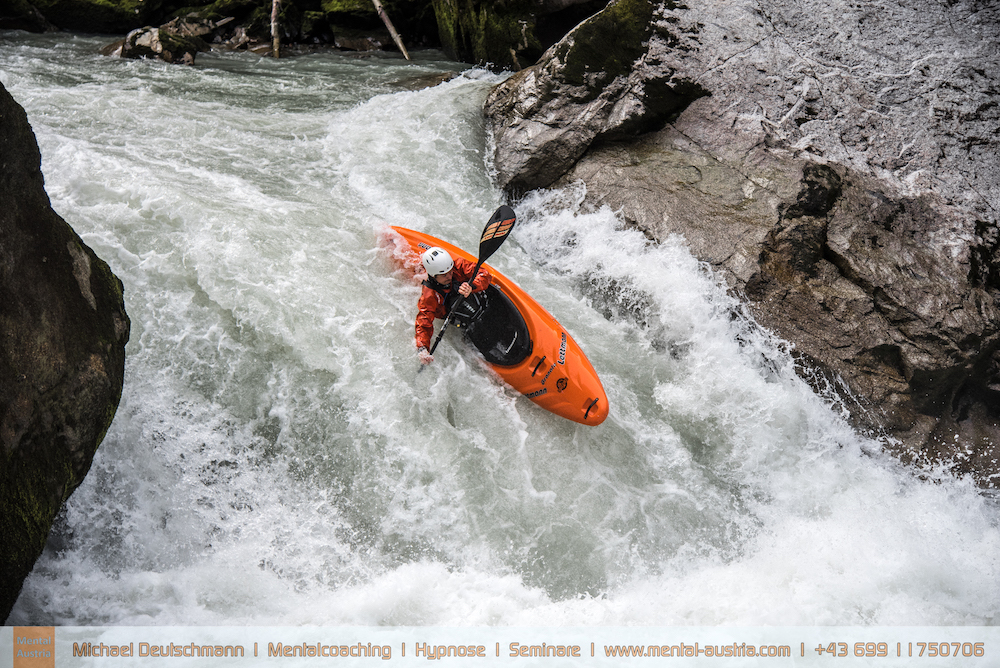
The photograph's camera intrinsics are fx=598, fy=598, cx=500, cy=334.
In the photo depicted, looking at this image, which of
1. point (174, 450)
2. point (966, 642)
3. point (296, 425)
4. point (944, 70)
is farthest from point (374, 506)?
point (944, 70)

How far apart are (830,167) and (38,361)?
18.9 feet

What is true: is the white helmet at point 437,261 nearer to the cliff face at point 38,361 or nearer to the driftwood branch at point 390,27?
the cliff face at point 38,361

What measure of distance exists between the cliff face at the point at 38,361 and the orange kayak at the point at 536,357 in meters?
2.32

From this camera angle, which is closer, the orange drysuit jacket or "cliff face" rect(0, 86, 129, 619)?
"cliff face" rect(0, 86, 129, 619)

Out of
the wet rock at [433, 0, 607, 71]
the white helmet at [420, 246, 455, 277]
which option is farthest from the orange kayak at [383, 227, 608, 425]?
the wet rock at [433, 0, 607, 71]

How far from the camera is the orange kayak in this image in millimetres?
4109

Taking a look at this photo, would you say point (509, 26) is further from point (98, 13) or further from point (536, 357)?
point (98, 13)

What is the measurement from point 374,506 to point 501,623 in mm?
1011

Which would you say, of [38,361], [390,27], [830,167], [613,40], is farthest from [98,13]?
[830,167]

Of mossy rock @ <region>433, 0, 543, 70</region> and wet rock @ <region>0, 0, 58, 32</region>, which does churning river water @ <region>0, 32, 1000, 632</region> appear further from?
wet rock @ <region>0, 0, 58, 32</region>

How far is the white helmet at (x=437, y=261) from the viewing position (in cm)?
421


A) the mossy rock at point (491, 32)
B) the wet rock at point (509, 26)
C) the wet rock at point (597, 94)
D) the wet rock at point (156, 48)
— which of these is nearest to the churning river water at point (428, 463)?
the wet rock at point (597, 94)

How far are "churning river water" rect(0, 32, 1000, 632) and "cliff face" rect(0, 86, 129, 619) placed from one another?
741 mm

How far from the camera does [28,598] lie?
3025mm
